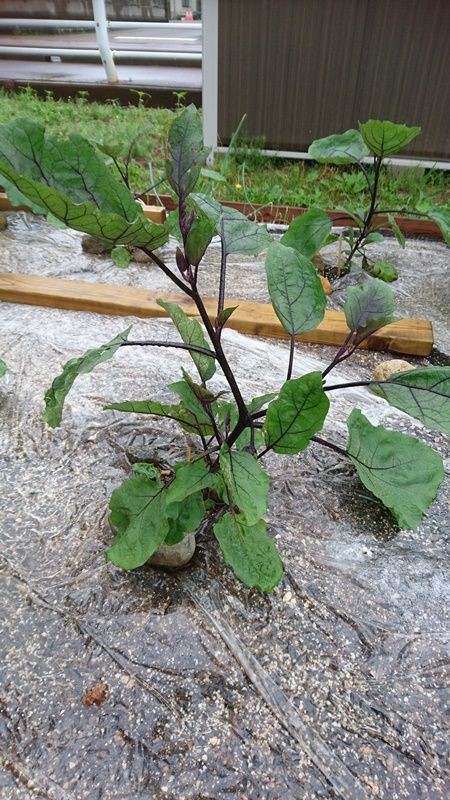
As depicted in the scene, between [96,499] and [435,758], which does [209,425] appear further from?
[435,758]

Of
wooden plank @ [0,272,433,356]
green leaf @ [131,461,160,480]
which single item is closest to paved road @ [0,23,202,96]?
wooden plank @ [0,272,433,356]

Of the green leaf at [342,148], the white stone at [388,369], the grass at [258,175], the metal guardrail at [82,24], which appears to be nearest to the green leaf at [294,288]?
the white stone at [388,369]

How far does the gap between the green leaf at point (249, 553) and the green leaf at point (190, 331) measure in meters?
0.21

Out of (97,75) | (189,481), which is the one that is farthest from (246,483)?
(97,75)

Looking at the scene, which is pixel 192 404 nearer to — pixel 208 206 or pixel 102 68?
pixel 208 206

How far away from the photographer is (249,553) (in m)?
0.67

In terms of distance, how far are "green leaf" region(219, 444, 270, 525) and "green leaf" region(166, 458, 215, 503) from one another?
2.2 inches

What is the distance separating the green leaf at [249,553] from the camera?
0.66 metres

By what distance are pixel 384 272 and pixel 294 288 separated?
1.06m

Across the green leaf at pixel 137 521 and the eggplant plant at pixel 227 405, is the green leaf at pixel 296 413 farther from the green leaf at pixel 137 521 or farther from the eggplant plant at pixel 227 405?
the green leaf at pixel 137 521

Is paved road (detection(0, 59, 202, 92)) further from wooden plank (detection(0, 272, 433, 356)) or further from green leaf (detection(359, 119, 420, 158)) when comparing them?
green leaf (detection(359, 119, 420, 158))

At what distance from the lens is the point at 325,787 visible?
564 millimetres

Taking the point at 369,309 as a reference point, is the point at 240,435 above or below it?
below

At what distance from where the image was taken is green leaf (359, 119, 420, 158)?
3.32ft
